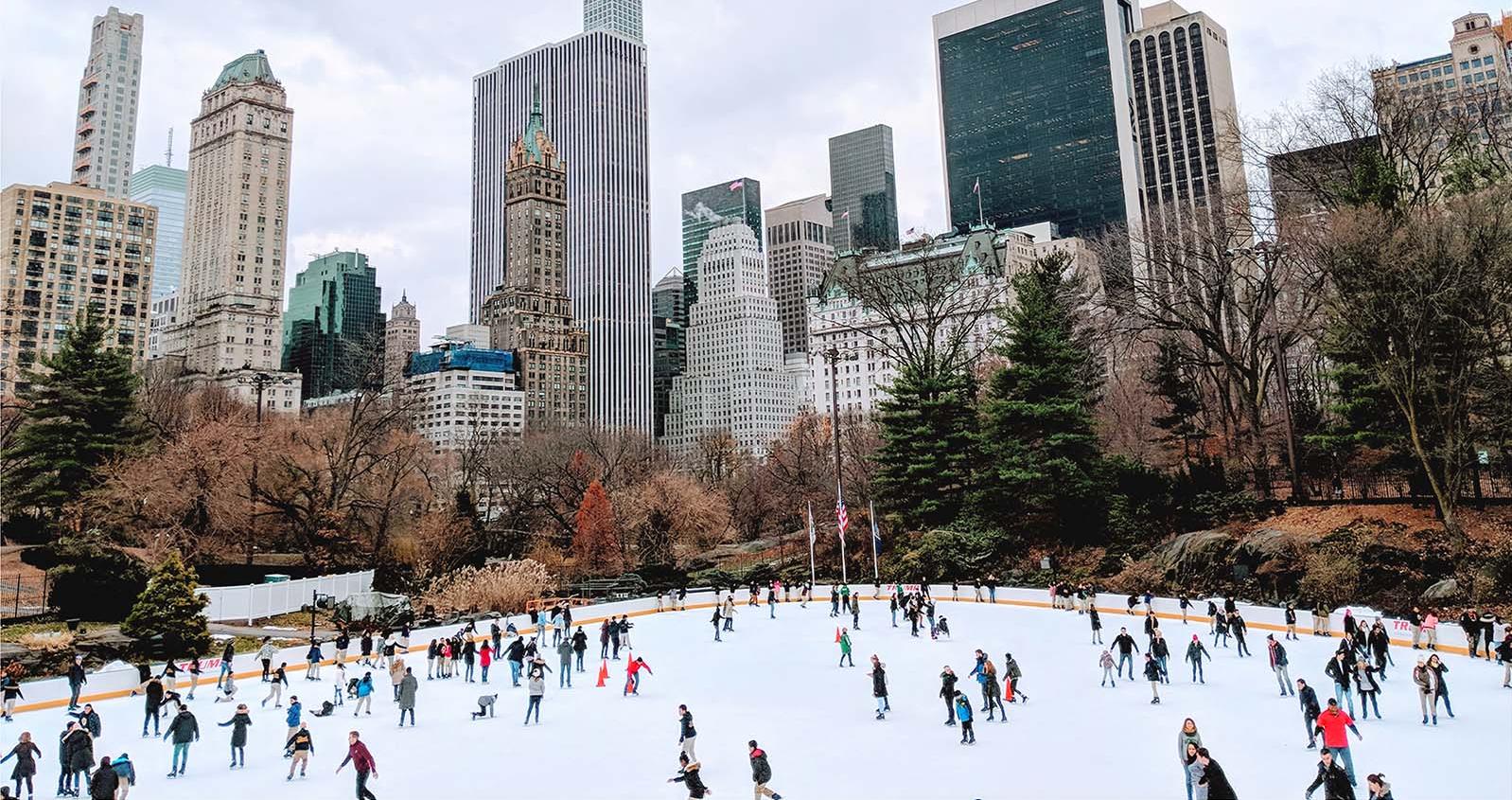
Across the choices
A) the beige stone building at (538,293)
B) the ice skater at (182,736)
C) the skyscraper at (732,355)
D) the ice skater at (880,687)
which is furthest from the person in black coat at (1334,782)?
the skyscraper at (732,355)

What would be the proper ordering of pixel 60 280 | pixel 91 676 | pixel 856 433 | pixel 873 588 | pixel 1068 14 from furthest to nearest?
pixel 1068 14 < pixel 60 280 < pixel 856 433 < pixel 873 588 < pixel 91 676

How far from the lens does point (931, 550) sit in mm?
40438

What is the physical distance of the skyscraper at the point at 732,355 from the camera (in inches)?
7200

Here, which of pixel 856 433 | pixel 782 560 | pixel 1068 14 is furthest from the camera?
pixel 1068 14

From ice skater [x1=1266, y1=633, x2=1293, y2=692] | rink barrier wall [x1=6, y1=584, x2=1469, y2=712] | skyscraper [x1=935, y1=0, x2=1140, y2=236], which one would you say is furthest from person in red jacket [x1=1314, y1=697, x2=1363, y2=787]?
skyscraper [x1=935, y1=0, x2=1140, y2=236]

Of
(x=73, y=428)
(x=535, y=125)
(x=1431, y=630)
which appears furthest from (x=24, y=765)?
(x=535, y=125)

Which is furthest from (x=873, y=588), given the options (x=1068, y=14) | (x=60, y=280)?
(x=1068, y=14)

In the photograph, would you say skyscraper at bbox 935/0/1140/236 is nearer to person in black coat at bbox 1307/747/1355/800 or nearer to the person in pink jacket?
the person in pink jacket

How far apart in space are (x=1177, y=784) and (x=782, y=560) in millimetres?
35640

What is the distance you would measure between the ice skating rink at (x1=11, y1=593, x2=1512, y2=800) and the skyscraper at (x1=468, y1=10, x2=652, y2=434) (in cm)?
15623

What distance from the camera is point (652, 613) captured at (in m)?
36.0

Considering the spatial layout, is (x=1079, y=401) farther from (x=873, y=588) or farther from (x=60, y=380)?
(x=60, y=380)

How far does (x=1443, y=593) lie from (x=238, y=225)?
16956cm

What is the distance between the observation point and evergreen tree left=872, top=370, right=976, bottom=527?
4391 centimetres
